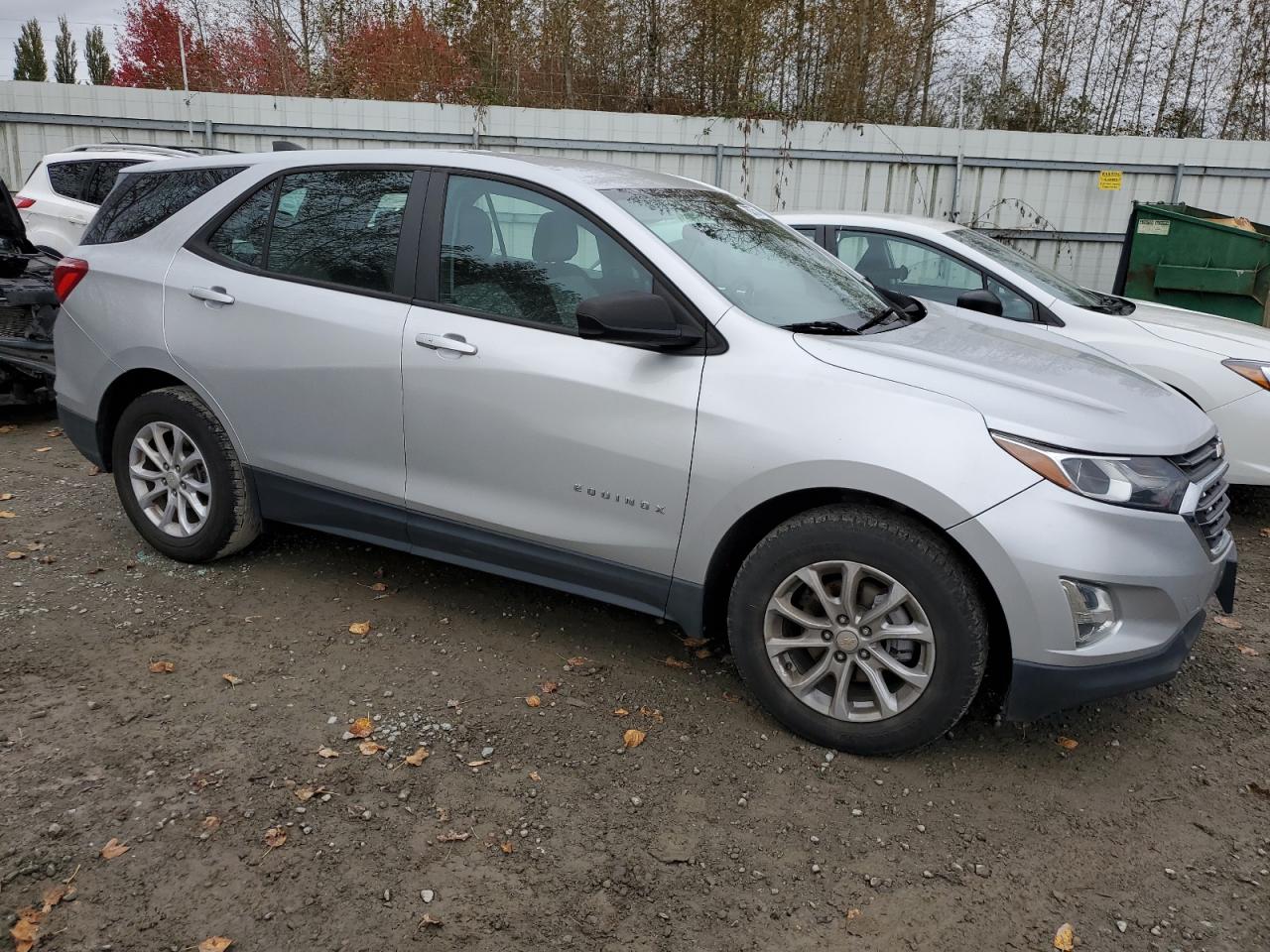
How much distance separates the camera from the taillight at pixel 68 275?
4.40 meters

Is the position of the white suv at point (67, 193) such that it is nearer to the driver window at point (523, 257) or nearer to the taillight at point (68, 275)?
the taillight at point (68, 275)

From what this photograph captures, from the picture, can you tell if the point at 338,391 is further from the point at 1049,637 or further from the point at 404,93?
the point at 404,93

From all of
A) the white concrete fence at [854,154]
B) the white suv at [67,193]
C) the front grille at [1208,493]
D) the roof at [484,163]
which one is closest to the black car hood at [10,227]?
the white suv at [67,193]

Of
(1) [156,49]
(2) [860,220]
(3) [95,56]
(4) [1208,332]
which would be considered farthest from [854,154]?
(3) [95,56]

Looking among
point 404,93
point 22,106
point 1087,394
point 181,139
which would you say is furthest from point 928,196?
point 22,106

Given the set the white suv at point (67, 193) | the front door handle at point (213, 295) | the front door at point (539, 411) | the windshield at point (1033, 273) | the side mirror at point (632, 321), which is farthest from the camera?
the white suv at point (67, 193)

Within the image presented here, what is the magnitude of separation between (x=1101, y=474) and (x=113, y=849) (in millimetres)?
2876

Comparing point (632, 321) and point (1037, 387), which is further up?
point (632, 321)

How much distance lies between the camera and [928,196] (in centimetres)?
1194

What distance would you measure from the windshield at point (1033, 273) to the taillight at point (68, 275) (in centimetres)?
465

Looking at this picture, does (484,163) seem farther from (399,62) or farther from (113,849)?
(399,62)

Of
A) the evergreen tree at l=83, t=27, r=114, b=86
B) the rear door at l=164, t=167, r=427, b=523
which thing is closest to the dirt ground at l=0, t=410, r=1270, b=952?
the rear door at l=164, t=167, r=427, b=523

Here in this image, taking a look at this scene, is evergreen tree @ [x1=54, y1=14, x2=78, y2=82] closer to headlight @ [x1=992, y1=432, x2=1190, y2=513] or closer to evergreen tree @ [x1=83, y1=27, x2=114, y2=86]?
evergreen tree @ [x1=83, y1=27, x2=114, y2=86]

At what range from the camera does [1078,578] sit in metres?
2.74
